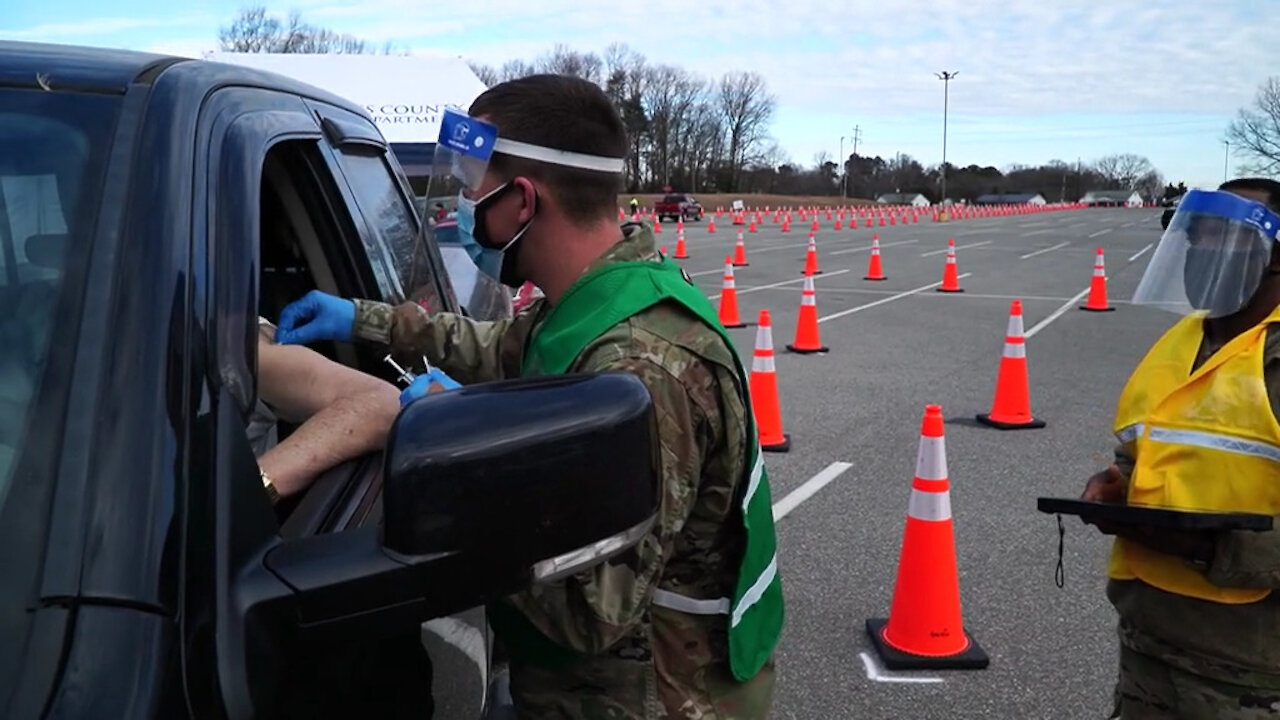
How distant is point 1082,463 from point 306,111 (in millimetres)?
6133

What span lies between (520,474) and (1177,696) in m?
2.09

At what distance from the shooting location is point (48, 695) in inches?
44.9

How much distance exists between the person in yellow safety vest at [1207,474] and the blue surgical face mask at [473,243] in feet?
5.17

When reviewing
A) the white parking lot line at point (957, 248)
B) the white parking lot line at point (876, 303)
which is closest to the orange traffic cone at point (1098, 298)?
the white parking lot line at point (876, 303)

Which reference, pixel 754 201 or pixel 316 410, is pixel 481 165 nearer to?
pixel 316 410

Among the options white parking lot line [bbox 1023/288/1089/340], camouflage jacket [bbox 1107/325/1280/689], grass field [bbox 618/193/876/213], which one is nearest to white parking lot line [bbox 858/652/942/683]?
camouflage jacket [bbox 1107/325/1280/689]

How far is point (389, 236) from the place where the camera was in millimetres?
3148

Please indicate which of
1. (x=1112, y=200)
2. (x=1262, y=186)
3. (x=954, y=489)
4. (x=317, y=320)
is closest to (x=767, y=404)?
(x=954, y=489)

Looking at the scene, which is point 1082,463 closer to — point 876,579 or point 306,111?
point 876,579

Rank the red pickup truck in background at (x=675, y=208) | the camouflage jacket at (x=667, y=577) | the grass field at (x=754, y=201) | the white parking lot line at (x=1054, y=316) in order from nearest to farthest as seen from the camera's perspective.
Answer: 1. the camouflage jacket at (x=667, y=577)
2. the white parking lot line at (x=1054, y=316)
3. the red pickup truck in background at (x=675, y=208)
4. the grass field at (x=754, y=201)

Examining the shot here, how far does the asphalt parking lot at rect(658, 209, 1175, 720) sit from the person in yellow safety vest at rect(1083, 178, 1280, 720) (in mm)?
283

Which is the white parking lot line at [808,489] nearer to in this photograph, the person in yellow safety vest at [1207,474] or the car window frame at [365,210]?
the car window frame at [365,210]

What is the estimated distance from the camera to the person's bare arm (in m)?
2.11

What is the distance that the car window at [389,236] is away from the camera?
9.57 ft
